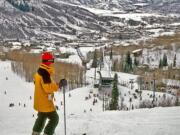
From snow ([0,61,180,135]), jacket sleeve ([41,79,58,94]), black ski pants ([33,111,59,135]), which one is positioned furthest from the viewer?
snow ([0,61,180,135])

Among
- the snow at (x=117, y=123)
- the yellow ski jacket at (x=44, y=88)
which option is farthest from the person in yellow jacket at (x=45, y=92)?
the snow at (x=117, y=123)

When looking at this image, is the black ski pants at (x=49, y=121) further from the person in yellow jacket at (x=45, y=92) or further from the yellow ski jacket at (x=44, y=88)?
the yellow ski jacket at (x=44, y=88)

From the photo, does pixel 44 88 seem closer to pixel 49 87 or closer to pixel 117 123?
pixel 49 87

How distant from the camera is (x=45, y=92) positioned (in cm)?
1146

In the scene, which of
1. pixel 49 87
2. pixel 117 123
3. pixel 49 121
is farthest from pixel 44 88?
pixel 117 123

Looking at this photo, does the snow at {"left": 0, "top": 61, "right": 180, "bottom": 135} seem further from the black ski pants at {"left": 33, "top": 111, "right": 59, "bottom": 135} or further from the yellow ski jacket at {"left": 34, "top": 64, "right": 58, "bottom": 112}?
the yellow ski jacket at {"left": 34, "top": 64, "right": 58, "bottom": 112}

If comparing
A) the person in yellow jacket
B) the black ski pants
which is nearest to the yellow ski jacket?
the person in yellow jacket

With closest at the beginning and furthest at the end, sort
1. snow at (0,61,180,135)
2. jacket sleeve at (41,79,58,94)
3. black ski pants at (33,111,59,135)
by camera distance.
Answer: jacket sleeve at (41,79,58,94) → black ski pants at (33,111,59,135) → snow at (0,61,180,135)

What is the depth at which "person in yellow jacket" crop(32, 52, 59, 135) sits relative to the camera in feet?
37.0

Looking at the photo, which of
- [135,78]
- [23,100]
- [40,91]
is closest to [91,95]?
[23,100]

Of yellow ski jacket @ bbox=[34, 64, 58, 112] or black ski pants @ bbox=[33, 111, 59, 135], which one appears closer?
yellow ski jacket @ bbox=[34, 64, 58, 112]

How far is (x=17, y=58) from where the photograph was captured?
10456 cm

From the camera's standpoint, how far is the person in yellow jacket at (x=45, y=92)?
1127cm

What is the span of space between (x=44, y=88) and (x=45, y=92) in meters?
0.20
